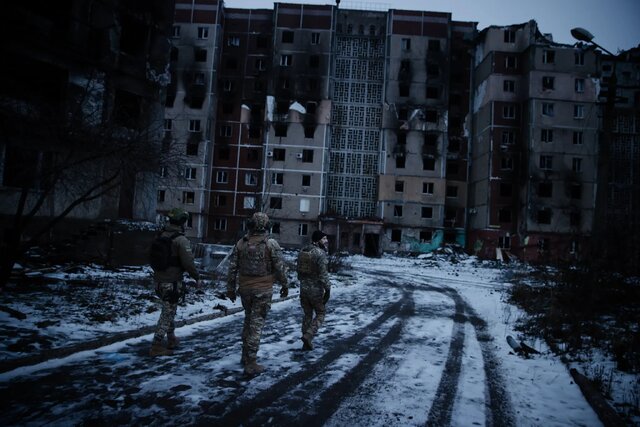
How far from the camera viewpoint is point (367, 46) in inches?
1715

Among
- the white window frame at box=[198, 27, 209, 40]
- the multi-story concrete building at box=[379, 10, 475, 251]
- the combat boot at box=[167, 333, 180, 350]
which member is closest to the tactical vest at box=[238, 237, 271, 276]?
the combat boot at box=[167, 333, 180, 350]

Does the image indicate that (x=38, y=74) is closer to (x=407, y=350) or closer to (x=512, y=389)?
(x=407, y=350)

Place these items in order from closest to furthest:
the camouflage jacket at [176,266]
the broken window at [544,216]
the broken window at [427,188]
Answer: the camouflage jacket at [176,266]
the broken window at [544,216]
the broken window at [427,188]

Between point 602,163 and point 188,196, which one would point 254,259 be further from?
point 188,196

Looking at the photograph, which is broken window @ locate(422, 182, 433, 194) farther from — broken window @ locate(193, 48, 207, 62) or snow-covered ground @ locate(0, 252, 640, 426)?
snow-covered ground @ locate(0, 252, 640, 426)

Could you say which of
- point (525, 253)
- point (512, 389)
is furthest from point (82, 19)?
point (525, 253)

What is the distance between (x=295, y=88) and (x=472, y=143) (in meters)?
20.7

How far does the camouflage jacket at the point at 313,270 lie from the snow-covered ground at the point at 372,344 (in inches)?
41.7

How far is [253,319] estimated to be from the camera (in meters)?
5.09

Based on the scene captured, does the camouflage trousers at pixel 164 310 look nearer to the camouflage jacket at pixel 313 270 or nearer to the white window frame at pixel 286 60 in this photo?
the camouflage jacket at pixel 313 270

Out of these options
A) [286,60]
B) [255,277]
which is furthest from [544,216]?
[255,277]

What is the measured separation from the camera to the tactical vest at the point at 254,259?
5234 millimetres

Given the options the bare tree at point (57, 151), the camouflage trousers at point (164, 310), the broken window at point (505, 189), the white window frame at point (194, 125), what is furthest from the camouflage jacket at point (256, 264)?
the white window frame at point (194, 125)

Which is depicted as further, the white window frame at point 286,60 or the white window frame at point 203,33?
the white window frame at point 286,60
